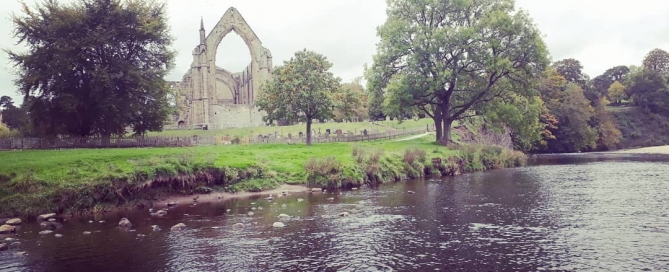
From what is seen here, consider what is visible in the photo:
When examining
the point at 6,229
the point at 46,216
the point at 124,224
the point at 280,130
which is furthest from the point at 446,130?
the point at 6,229

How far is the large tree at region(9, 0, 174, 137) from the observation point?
37.6 metres

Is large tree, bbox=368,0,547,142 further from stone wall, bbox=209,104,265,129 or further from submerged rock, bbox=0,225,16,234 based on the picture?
stone wall, bbox=209,104,265,129

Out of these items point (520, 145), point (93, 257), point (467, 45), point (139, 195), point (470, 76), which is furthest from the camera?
point (520, 145)

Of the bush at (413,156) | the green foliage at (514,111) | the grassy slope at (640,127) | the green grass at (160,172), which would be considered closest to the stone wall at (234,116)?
the green grass at (160,172)

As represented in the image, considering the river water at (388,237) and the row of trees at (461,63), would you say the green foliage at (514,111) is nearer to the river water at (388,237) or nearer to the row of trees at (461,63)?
the row of trees at (461,63)

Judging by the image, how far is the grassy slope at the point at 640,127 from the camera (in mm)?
93562

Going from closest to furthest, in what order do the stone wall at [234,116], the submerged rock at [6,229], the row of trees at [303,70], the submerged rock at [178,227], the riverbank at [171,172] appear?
the submerged rock at [6,229] < the submerged rock at [178,227] < the riverbank at [171,172] < the row of trees at [303,70] < the stone wall at [234,116]

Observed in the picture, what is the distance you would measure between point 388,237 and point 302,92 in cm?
3084

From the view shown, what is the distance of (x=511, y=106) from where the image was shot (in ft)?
157

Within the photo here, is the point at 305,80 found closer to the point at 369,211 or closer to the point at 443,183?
the point at 443,183

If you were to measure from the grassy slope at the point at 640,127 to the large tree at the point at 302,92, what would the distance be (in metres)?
72.4

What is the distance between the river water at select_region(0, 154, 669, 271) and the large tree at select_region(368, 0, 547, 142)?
2316 cm

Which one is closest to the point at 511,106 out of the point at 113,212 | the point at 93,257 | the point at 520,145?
the point at 520,145

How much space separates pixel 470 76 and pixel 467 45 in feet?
14.6
